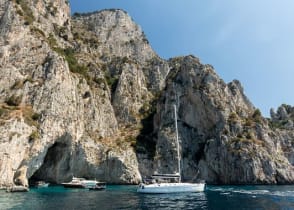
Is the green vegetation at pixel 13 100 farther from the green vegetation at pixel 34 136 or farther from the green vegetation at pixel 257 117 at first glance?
the green vegetation at pixel 257 117

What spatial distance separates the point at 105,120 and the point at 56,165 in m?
26.0

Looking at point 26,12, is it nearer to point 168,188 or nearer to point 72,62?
point 72,62

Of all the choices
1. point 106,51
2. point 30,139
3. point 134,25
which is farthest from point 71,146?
point 134,25

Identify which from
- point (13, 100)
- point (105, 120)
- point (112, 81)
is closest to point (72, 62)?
point (112, 81)

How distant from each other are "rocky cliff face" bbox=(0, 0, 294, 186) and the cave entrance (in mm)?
273

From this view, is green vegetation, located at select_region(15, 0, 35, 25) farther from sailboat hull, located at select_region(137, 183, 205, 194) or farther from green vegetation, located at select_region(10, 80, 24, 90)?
sailboat hull, located at select_region(137, 183, 205, 194)

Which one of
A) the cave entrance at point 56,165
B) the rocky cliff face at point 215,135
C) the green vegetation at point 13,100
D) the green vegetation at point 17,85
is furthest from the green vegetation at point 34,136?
the rocky cliff face at point 215,135

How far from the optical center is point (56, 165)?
84312mm

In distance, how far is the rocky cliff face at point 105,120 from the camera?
7750 cm

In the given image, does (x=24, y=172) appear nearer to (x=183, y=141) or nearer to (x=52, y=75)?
(x=52, y=75)

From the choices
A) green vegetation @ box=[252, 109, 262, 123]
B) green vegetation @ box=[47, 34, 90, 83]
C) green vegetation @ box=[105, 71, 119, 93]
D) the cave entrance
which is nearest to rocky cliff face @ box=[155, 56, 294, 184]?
green vegetation @ box=[252, 109, 262, 123]

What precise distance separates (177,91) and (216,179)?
111 ft

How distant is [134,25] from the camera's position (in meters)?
174

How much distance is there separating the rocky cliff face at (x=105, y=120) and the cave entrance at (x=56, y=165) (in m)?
0.27
